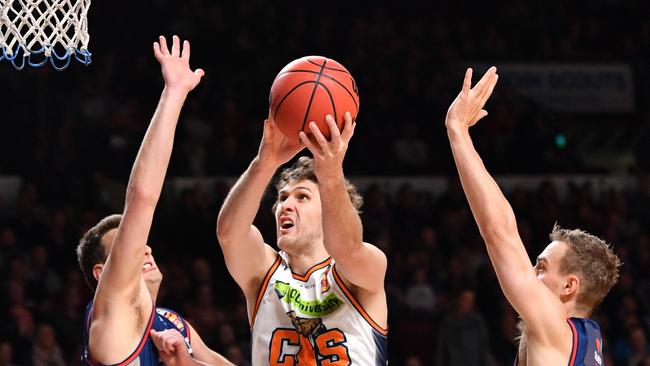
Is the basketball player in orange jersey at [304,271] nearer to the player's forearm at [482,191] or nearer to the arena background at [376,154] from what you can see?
the player's forearm at [482,191]

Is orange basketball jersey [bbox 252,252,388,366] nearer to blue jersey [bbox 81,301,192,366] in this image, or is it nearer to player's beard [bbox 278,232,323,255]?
player's beard [bbox 278,232,323,255]

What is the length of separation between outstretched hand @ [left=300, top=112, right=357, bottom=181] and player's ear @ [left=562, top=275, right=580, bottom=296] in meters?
0.99

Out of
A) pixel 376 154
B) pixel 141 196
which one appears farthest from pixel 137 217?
pixel 376 154

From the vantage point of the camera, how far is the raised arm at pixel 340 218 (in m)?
3.58

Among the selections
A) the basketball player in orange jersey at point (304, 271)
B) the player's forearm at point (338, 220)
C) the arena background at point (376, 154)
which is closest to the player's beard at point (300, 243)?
the basketball player in orange jersey at point (304, 271)

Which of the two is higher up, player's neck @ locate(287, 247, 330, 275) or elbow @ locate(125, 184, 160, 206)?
elbow @ locate(125, 184, 160, 206)

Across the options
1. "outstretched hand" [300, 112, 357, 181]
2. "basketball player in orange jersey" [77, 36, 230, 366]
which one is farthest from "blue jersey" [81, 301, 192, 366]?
"outstretched hand" [300, 112, 357, 181]

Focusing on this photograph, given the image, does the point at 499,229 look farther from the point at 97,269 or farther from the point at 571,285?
the point at 97,269

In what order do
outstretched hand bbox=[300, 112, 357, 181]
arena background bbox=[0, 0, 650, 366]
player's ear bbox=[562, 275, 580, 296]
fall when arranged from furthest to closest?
arena background bbox=[0, 0, 650, 366]
player's ear bbox=[562, 275, 580, 296]
outstretched hand bbox=[300, 112, 357, 181]

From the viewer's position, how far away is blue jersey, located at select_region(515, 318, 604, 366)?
3613mm

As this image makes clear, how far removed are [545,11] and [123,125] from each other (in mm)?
6581

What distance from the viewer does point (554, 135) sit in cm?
1108

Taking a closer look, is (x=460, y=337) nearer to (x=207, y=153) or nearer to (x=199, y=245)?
(x=199, y=245)

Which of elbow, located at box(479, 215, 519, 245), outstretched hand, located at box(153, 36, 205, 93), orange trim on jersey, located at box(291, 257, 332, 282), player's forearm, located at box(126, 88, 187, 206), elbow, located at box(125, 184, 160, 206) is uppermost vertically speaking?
outstretched hand, located at box(153, 36, 205, 93)
